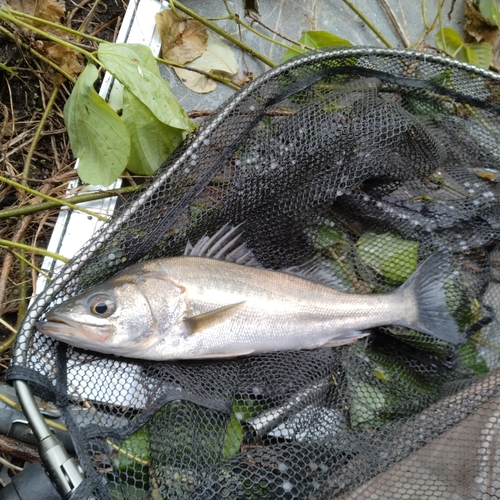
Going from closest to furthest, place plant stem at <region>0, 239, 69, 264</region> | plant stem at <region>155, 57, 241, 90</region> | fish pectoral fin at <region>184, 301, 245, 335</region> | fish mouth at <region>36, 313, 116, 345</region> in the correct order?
fish mouth at <region>36, 313, 116, 345</region>, fish pectoral fin at <region>184, 301, 245, 335</region>, plant stem at <region>0, 239, 69, 264</region>, plant stem at <region>155, 57, 241, 90</region>

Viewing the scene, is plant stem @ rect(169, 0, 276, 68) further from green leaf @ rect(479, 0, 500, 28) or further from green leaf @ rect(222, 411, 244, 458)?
green leaf @ rect(222, 411, 244, 458)

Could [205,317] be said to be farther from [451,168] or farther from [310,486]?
[451,168]

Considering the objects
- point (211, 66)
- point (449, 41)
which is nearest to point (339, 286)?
point (211, 66)

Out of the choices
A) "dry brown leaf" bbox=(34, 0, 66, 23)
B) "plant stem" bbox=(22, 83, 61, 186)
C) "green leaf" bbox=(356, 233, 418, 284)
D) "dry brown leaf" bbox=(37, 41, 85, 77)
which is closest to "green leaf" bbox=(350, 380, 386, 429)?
"green leaf" bbox=(356, 233, 418, 284)

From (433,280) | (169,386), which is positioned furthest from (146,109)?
(433,280)

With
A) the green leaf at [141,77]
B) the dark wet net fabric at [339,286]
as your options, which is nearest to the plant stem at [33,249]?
the dark wet net fabric at [339,286]

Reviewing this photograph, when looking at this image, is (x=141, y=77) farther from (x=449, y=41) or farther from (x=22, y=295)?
(x=449, y=41)
